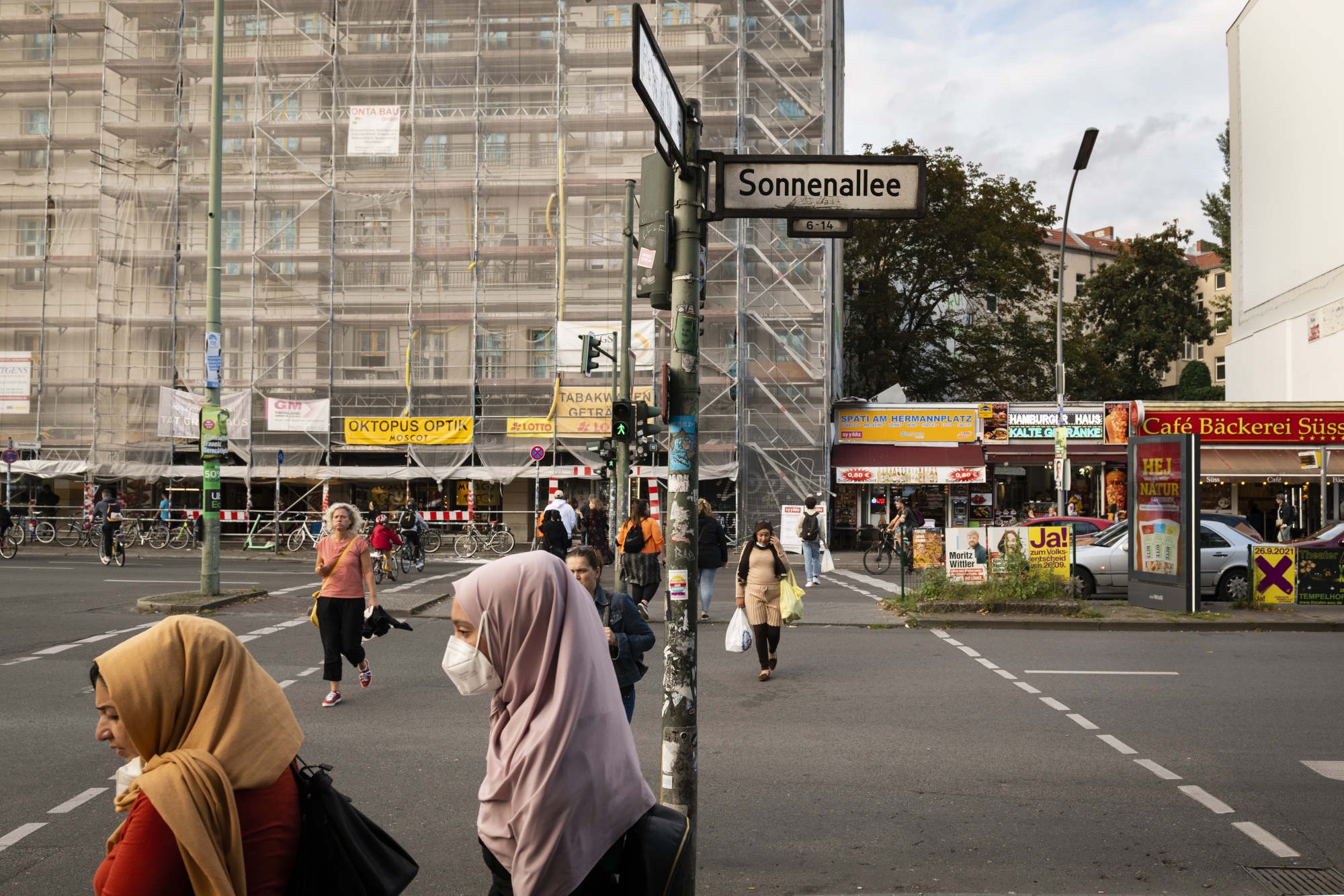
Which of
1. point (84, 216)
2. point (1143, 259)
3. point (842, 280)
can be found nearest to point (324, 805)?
point (84, 216)

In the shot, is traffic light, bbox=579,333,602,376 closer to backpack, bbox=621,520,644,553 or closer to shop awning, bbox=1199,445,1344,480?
backpack, bbox=621,520,644,553

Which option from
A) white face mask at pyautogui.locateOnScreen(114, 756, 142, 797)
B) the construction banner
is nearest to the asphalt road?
white face mask at pyautogui.locateOnScreen(114, 756, 142, 797)

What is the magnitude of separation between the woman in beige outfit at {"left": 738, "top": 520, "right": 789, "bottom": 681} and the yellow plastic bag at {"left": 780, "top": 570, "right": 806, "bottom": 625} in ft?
0.20

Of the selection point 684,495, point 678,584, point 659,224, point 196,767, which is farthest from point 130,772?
point 659,224

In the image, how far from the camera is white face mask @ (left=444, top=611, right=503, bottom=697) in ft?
9.82

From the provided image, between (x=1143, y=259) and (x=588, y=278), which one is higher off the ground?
(x=1143, y=259)

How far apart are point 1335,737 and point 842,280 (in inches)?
1411

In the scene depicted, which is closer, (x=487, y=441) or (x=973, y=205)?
(x=487, y=441)

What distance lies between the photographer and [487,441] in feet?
100

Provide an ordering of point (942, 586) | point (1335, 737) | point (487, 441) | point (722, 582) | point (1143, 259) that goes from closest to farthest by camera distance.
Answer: point (1335, 737)
point (942, 586)
point (722, 582)
point (487, 441)
point (1143, 259)

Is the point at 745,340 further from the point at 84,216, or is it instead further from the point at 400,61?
the point at 84,216

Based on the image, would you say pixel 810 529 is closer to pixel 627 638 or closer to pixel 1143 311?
pixel 627 638

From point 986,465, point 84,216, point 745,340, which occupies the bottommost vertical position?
point 986,465

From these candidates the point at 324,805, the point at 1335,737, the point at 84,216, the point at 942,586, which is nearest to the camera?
the point at 324,805
